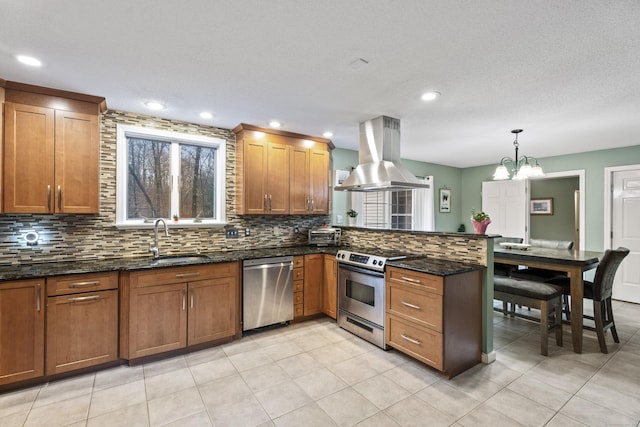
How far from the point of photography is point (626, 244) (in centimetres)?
453

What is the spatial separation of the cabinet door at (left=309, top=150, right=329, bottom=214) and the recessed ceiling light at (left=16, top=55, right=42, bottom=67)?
2.72 m

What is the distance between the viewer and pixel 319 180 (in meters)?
4.14

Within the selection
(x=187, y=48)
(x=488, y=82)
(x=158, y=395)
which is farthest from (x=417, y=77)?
(x=158, y=395)

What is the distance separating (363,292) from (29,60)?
3.31 meters

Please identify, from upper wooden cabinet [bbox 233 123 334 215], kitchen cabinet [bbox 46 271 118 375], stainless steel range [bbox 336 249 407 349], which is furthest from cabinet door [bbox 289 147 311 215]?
kitchen cabinet [bbox 46 271 118 375]

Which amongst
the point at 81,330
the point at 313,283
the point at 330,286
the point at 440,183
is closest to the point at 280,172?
the point at 313,283

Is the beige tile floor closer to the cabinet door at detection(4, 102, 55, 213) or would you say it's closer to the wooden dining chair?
the wooden dining chair

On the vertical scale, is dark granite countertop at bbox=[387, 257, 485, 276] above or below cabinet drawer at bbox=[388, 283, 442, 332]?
above

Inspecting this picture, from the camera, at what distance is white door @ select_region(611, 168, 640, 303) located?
14.6ft

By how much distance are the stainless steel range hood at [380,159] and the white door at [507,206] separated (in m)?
3.41

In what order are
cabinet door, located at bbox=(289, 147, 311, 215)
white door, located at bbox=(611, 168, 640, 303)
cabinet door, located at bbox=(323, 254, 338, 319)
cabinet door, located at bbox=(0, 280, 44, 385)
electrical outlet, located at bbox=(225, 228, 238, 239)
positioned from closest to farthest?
cabinet door, located at bbox=(0, 280, 44, 385) → cabinet door, located at bbox=(323, 254, 338, 319) → electrical outlet, located at bbox=(225, 228, 238, 239) → cabinet door, located at bbox=(289, 147, 311, 215) → white door, located at bbox=(611, 168, 640, 303)

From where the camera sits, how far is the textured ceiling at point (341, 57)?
157cm

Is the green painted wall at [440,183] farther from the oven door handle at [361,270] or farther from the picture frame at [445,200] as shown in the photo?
the oven door handle at [361,270]

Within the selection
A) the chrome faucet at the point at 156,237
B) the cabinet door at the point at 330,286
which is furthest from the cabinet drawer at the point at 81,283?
the cabinet door at the point at 330,286
